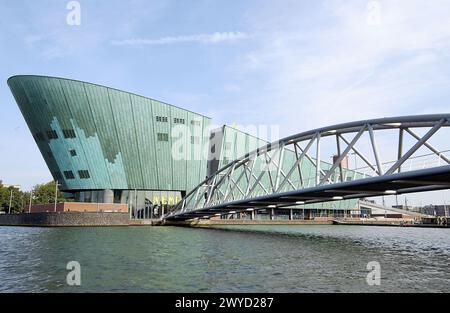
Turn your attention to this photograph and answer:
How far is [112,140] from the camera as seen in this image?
90.1 meters

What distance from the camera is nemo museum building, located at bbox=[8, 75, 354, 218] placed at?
86625 mm

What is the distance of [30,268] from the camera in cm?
2270

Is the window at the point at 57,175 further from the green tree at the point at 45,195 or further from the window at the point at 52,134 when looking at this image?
the green tree at the point at 45,195

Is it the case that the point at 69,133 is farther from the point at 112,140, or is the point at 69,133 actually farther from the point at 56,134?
the point at 112,140

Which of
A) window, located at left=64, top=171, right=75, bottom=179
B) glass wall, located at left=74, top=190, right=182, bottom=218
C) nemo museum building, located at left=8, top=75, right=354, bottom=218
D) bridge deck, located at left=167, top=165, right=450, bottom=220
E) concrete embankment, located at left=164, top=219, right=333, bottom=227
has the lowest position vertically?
concrete embankment, located at left=164, top=219, right=333, bottom=227

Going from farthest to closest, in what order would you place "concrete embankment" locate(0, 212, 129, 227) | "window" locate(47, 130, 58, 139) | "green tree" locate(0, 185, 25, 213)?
"green tree" locate(0, 185, 25, 213) < "window" locate(47, 130, 58, 139) < "concrete embankment" locate(0, 212, 129, 227)

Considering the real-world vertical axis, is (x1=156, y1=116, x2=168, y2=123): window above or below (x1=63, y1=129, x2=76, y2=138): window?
above

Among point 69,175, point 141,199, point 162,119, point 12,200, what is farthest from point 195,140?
point 12,200

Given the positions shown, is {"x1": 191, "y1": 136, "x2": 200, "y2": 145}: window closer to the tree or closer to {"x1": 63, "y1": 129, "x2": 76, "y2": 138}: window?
{"x1": 63, "y1": 129, "x2": 76, "y2": 138}: window

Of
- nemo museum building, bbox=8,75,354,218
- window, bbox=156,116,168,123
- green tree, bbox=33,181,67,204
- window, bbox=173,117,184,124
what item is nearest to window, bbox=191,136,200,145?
nemo museum building, bbox=8,75,354,218

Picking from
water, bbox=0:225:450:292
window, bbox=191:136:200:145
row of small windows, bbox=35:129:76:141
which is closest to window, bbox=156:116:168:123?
window, bbox=191:136:200:145

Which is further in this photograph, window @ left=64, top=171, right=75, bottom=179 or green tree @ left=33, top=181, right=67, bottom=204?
green tree @ left=33, top=181, right=67, bottom=204

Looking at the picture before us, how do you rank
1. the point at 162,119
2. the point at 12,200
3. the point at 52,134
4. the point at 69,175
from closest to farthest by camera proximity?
the point at 52,134 < the point at 69,175 < the point at 162,119 < the point at 12,200

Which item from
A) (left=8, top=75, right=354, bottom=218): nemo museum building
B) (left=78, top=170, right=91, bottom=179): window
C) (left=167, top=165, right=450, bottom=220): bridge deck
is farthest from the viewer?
(left=78, top=170, right=91, bottom=179): window
